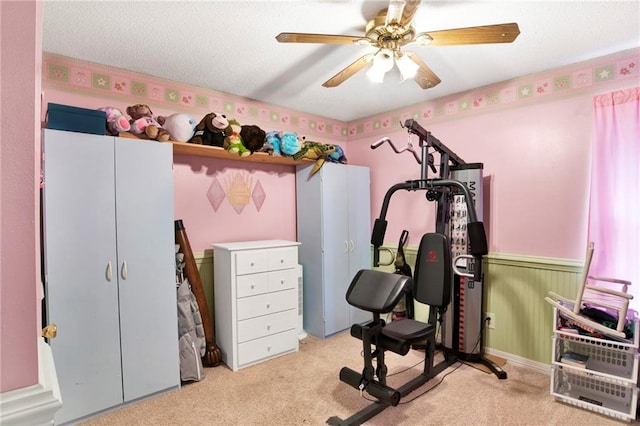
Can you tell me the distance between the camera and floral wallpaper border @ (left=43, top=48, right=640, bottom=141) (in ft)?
7.77

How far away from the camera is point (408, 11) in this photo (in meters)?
1.55

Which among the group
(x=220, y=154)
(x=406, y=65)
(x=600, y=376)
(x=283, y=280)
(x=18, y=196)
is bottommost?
(x=600, y=376)

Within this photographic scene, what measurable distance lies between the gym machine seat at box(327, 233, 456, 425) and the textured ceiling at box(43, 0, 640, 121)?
4.62ft

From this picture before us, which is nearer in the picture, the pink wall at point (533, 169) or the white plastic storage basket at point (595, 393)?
the white plastic storage basket at point (595, 393)

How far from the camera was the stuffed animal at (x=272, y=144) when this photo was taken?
3.04 metres

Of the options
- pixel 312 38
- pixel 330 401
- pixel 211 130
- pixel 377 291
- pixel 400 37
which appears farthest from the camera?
pixel 211 130

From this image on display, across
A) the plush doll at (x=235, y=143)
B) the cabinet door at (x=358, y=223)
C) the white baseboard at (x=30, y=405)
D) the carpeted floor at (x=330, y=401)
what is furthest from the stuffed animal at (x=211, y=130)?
the white baseboard at (x=30, y=405)

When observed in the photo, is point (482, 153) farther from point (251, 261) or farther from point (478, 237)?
point (251, 261)

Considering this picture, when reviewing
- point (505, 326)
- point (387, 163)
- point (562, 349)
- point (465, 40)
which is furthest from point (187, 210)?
point (562, 349)

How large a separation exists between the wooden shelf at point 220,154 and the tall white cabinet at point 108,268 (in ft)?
0.79

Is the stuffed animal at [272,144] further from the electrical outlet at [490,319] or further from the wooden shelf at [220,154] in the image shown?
the electrical outlet at [490,319]

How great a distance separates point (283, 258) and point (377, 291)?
3.83 ft

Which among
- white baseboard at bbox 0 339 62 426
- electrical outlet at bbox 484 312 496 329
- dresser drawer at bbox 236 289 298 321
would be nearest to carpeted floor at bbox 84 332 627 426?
electrical outlet at bbox 484 312 496 329

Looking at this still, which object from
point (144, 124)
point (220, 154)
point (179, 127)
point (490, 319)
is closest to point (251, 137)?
point (220, 154)
